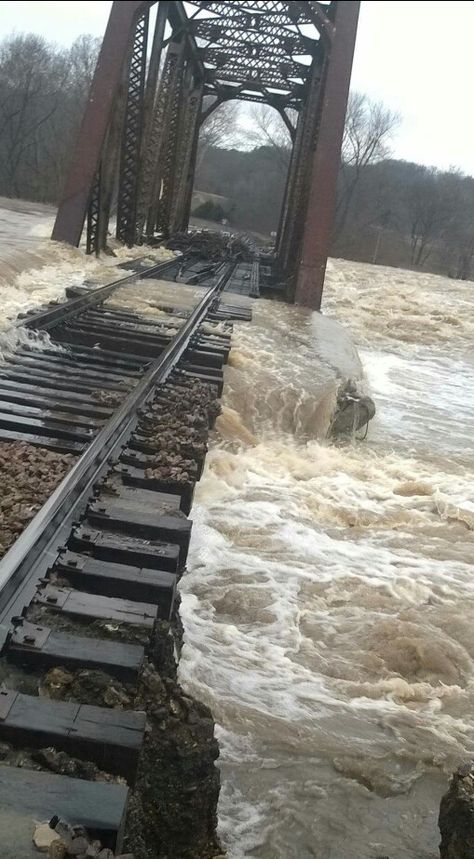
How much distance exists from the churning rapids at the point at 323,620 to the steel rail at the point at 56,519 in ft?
2.97

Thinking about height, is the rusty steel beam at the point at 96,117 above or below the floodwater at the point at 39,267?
above

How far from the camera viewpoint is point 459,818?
2.60 meters

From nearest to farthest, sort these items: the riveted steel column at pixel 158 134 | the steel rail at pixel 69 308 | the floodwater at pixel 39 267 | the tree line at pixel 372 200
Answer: the steel rail at pixel 69 308 < the floodwater at pixel 39 267 < the riveted steel column at pixel 158 134 < the tree line at pixel 372 200

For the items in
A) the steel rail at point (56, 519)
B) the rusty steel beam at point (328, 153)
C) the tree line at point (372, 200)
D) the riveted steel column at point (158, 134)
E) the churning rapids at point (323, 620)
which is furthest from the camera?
the tree line at point (372, 200)

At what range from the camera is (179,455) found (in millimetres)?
4422

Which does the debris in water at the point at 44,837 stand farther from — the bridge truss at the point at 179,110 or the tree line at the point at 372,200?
the tree line at the point at 372,200

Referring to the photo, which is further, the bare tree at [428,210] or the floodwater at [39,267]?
the bare tree at [428,210]

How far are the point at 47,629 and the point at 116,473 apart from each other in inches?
62.3

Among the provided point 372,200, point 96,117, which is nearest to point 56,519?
point 96,117

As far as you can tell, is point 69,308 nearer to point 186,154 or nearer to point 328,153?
point 328,153

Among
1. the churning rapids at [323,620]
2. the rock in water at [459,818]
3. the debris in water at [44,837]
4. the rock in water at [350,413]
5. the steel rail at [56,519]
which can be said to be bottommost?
the churning rapids at [323,620]

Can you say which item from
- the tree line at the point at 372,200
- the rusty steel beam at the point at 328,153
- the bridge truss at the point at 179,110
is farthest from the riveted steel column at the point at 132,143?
the tree line at the point at 372,200

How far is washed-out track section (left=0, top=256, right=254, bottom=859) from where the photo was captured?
2004 millimetres

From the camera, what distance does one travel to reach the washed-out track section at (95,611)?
6.57 ft
